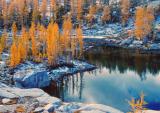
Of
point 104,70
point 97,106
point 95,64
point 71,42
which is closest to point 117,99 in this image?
point 97,106

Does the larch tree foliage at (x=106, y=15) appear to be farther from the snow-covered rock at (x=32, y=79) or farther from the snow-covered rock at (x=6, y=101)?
the snow-covered rock at (x=6, y=101)

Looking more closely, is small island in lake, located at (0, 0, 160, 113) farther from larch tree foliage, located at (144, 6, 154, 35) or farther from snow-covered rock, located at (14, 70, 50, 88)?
larch tree foliage, located at (144, 6, 154, 35)

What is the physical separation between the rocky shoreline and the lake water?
15.6 meters

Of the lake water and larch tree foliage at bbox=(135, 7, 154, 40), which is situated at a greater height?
larch tree foliage at bbox=(135, 7, 154, 40)

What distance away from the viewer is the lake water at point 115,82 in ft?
252

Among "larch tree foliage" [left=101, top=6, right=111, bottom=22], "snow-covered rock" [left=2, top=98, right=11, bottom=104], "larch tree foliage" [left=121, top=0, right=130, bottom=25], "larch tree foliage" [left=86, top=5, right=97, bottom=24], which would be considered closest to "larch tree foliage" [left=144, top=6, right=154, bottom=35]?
"larch tree foliage" [left=121, top=0, right=130, bottom=25]

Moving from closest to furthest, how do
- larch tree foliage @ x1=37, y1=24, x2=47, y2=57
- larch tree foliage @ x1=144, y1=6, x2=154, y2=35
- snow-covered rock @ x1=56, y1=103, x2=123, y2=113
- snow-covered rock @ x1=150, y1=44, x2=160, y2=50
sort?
snow-covered rock @ x1=56, y1=103, x2=123, y2=113 < larch tree foliage @ x1=37, y1=24, x2=47, y2=57 < snow-covered rock @ x1=150, y1=44, x2=160, y2=50 < larch tree foliage @ x1=144, y1=6, x2=154, y2=35

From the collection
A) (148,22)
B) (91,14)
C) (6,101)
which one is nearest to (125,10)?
(91,14)

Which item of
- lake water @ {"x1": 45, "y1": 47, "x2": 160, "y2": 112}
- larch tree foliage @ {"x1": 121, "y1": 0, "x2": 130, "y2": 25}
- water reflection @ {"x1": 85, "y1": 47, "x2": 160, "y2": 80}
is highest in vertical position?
larch tree foliage @ {"x1": 121, "y1": 0, "x2": 130, "y2": 25}

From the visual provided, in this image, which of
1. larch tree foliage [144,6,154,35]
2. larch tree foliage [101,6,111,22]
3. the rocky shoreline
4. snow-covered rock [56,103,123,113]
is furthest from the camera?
larch tree foliage [101,6,111,22]

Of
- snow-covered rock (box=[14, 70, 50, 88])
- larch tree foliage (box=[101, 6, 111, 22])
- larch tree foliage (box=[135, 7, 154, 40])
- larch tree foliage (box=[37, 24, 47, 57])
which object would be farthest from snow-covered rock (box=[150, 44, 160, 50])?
snow-covered rock (box=[14, 70, 50, 88])

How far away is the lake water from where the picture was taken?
76.7 metres

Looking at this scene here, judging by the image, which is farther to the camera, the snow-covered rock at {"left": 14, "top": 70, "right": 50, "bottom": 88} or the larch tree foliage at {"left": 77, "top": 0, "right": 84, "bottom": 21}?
the larch tree foliage at {"left": 77, "top": 0, "right": 84, "bottom": 21}

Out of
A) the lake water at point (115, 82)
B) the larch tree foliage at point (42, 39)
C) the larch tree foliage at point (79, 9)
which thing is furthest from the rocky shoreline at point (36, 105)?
the larch tree foliage at point (79, 9)
